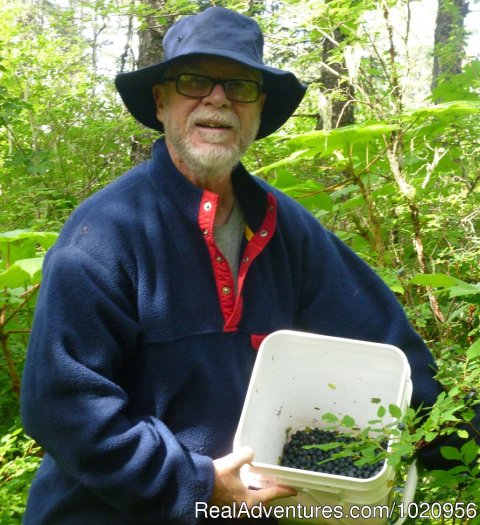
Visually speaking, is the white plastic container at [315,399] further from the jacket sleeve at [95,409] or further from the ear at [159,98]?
the ear at [159,98]

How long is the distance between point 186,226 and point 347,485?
84cm

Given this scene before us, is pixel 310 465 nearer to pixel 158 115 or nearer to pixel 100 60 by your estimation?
pixel 158 115

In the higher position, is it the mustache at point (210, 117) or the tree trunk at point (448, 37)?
the tree trunk at point (448, 37)

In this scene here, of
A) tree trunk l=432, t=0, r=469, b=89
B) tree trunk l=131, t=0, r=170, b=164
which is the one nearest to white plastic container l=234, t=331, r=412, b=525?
tree trunk l=432, t=0, r=469, b=89

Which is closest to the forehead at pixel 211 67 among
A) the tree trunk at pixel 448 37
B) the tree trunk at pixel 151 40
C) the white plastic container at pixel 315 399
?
the white plastic container at pixel 315 399

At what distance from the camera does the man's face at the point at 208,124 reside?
2.10 metres

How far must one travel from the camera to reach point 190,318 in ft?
6.37

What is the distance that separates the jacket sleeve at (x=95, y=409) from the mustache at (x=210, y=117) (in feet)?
1.89

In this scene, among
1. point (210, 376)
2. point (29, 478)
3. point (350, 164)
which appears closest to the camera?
point (210, 376)

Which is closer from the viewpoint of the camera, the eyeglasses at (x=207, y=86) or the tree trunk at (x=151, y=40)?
the eyeglasses at (x=207, y=86)

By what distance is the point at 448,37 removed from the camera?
9.95 meters

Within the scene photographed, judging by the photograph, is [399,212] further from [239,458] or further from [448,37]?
[448,37]

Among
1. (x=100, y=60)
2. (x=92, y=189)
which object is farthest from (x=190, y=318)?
(x=100, y=60)

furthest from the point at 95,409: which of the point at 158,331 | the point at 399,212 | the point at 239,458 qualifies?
→ the point at 399,212
